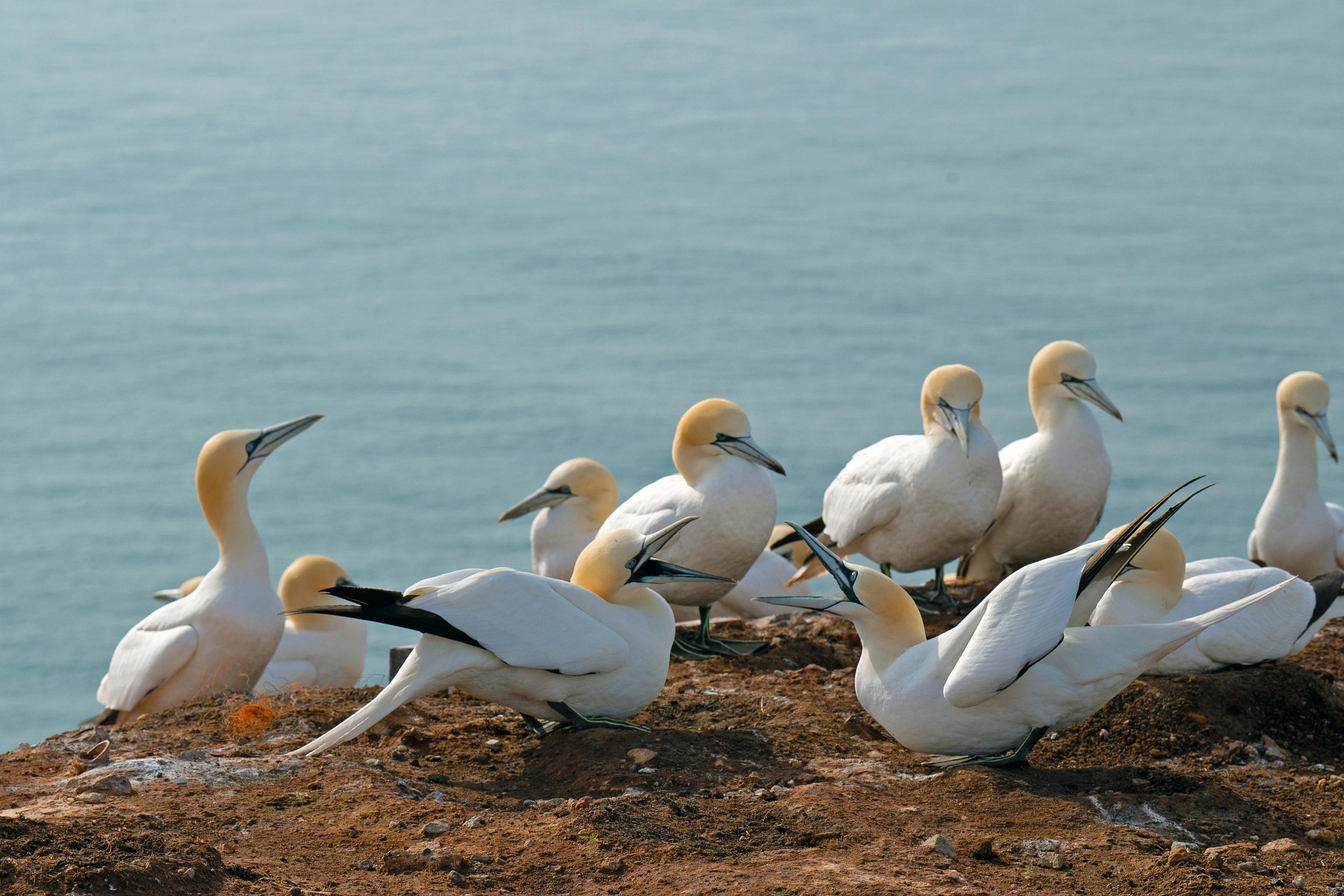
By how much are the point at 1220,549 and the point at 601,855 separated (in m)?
10.0

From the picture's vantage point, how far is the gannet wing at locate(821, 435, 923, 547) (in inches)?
255

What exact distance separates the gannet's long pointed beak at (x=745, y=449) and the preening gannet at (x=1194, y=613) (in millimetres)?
1436

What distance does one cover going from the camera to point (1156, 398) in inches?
577

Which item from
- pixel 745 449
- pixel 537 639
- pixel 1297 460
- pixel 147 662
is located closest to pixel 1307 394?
pixel 1297 460

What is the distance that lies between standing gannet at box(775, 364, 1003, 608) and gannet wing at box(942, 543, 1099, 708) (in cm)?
188

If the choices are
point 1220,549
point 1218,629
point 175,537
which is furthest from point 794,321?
point 1218,629

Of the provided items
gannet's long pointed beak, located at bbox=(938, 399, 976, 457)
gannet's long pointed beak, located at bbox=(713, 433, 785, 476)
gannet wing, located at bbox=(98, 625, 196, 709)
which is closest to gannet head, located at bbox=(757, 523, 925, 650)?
gannet's long pointed beak, located at bbox=(713, 433, 785, 476)

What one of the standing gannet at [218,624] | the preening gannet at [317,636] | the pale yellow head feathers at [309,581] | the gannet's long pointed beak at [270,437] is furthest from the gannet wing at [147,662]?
the pale yellow head feathers at [309,581]

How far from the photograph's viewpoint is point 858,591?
4.71m

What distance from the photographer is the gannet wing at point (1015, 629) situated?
421 centimetres

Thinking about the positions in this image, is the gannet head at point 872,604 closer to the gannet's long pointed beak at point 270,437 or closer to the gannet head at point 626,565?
the gannet head at point 626,565

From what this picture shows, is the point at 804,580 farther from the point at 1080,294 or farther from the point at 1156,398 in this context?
the point at 1080,294

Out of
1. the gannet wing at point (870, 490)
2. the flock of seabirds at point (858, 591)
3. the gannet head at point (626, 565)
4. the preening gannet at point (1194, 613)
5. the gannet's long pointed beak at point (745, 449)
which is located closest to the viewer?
the flock of seabirds at point (858, 591)

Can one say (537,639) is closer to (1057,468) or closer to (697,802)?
(697,802)
